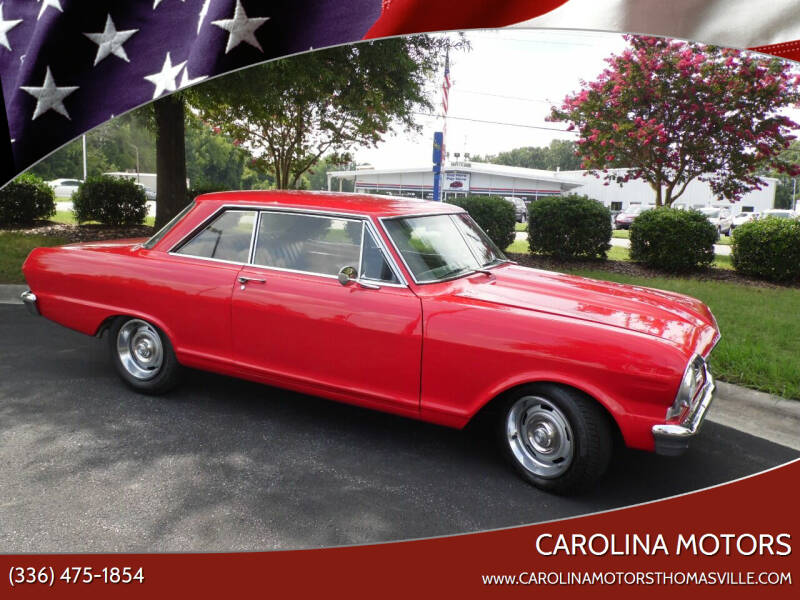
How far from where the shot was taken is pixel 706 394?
11.1 feet

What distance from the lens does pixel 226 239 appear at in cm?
429

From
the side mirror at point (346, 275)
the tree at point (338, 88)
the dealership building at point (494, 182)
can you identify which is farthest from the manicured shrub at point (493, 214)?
the side mirror at point (346, 275)

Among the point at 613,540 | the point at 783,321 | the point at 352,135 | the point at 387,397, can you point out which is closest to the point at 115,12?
the point at 387,397

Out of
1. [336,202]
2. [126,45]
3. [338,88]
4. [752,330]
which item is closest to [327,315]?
[336,202]

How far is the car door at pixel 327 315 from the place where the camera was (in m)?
3.57

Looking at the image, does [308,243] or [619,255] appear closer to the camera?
[308,243]

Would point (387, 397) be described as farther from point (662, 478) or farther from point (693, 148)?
point (693, 148)

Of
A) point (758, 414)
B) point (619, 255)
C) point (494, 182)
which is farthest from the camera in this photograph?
point (494, 182)

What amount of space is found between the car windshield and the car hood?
7.4 inches

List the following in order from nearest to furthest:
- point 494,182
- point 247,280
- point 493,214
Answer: point 247,280
point 493,214
point 494,182

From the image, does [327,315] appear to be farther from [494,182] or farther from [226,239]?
[494,182]

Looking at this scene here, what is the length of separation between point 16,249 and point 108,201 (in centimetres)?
384

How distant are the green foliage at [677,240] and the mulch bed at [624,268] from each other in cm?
22

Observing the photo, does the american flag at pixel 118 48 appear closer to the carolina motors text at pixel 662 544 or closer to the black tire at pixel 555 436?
the black tire at pixel 555 436
